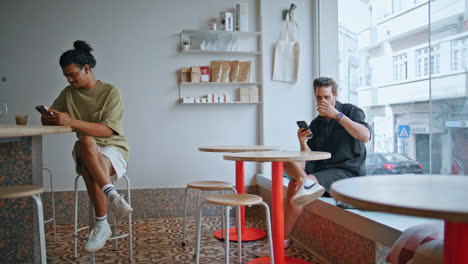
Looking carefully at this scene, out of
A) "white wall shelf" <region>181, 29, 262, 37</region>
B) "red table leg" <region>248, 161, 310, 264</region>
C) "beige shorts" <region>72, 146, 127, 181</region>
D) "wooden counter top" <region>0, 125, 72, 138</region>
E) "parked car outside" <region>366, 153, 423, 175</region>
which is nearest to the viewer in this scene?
"wooden counter top" <region>0, 125, 72, 138</region>

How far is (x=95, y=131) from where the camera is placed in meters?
2.52

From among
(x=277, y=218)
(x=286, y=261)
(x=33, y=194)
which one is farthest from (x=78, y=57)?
(x=286, y=261)

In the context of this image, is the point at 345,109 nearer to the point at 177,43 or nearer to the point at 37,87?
the point at 177,43

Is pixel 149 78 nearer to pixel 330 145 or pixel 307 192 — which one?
pixel 330 145

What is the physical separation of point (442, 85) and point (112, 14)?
3.30 metres

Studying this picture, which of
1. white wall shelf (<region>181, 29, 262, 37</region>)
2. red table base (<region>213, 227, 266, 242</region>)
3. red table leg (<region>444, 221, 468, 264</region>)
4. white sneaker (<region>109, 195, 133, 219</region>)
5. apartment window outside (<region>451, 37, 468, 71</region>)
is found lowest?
red table base (<region>213, 227, 266, 242</region>)

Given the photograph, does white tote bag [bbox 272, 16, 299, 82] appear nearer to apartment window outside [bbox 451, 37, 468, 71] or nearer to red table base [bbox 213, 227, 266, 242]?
red table base [bbox 213, 227, 266, 242]

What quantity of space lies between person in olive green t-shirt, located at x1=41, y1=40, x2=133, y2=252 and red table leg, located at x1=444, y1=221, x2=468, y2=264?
170cm

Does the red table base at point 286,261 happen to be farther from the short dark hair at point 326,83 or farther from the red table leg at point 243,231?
the short dark hair at point 326,83

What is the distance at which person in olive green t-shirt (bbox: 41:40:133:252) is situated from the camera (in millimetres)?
2299

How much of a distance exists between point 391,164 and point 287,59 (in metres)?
1.82

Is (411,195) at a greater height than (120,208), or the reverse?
(411,195)

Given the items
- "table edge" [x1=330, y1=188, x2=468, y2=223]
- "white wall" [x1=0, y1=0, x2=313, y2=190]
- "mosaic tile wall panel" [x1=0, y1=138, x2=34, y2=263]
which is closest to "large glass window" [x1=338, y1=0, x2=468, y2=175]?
"white wall" [x1=0, y1=0, x2=313, y2=190]

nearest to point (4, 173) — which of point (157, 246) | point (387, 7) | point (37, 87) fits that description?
point (157, 246)
